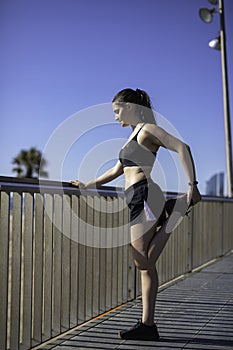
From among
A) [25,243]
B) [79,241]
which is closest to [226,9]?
[79,241]

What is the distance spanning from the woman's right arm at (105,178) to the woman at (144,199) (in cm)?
28

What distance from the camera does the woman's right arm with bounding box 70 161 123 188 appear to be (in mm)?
4652

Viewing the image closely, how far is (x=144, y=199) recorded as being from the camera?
421 cm

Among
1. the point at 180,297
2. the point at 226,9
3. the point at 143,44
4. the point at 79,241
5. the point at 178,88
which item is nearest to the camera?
the point at 79,241

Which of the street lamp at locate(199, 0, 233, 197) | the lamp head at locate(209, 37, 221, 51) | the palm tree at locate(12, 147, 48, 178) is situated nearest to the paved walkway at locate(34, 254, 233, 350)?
the street lamp at locate(199, 0, 233, 197)

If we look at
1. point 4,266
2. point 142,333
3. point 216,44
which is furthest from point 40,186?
point 216,44

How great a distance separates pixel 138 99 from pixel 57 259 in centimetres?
125

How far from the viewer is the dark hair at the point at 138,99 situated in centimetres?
434

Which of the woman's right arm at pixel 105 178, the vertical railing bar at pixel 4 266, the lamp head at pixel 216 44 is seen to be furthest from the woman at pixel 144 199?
the lamp head at pixel 216 44

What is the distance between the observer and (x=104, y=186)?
17.1ft

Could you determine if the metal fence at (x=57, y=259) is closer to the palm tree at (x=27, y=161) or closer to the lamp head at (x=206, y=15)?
the lamp head at (x=206, y=15)

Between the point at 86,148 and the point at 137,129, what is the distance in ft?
4.22

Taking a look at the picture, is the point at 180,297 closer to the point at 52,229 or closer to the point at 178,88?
the point at 52,229

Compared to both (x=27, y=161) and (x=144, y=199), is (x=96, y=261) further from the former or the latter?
(x=27, y=161)
